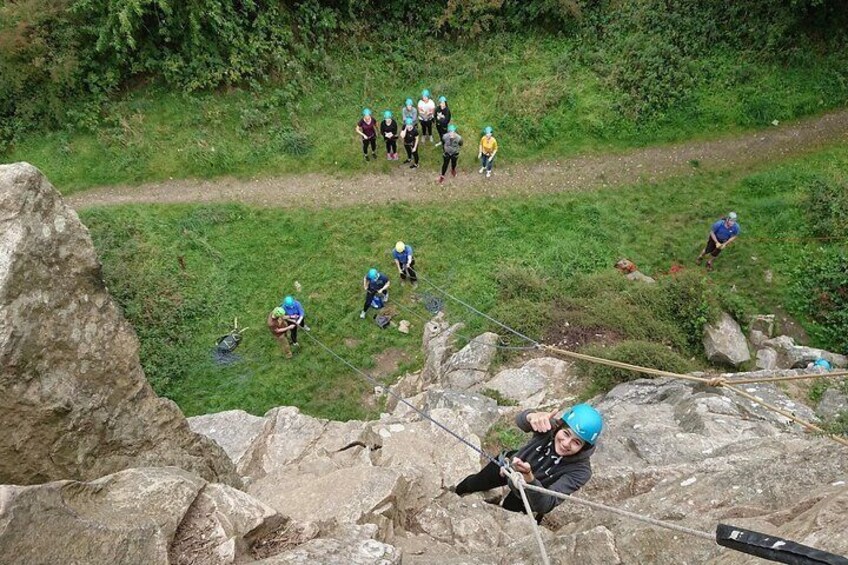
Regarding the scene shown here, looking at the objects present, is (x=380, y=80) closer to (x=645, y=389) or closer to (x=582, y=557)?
(x=645, y=389)

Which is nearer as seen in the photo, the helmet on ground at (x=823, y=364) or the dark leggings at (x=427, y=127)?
the helmet on ground at (x=823, y=364)

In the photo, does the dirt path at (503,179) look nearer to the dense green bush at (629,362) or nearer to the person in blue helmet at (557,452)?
the dense green bush at (629,362)

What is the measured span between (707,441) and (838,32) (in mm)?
16455

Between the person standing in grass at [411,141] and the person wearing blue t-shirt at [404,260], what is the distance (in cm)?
399

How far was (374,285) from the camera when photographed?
48.0 feet

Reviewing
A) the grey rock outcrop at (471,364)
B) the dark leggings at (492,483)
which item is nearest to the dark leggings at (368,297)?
the grey rock outcrop at (471,364)

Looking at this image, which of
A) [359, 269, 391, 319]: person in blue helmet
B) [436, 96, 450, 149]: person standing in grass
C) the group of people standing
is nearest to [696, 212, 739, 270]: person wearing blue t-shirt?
the group of people standing

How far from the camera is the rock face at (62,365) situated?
5.80 metres

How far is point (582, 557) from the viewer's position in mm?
5684

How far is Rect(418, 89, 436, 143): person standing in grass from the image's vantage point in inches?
700

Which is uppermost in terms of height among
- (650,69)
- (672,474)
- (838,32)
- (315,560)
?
(838,32)

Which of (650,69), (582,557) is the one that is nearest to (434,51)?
(650,69)

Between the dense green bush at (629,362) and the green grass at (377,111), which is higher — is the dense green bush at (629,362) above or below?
below

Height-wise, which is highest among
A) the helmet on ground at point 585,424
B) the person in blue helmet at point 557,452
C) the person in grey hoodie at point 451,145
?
the person in grey hoodie at point 451,145
